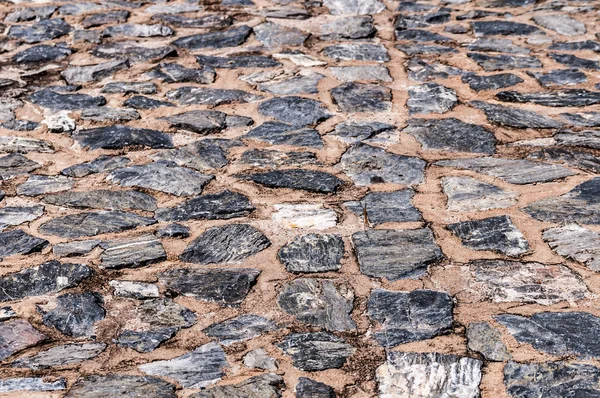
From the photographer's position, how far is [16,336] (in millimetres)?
2830

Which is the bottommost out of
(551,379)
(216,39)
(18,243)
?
(551,379)

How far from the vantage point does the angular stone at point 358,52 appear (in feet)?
17.4

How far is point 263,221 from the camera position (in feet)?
11.6

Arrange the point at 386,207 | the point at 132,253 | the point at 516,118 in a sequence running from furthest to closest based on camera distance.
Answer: the point at 516,118 → the point at 386,207 → the point at 132,253

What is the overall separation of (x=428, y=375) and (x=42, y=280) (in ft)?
4.69

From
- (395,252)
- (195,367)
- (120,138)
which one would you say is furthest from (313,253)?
(120,138)

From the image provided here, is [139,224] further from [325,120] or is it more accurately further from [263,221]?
[325,120]

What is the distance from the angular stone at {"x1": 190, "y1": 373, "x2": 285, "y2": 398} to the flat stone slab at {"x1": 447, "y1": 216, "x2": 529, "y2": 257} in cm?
110

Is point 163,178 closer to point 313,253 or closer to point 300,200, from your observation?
point 300,200

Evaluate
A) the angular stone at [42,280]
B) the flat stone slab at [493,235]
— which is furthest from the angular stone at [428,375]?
the angular stone at [42,280]

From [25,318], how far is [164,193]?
1.05m

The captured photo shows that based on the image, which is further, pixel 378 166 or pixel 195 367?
pixel 378 166

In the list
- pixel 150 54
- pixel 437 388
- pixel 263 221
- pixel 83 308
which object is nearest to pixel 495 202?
pixel 263 221

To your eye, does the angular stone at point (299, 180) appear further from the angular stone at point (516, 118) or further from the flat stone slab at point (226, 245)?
the angular stone at point (516, 118)
